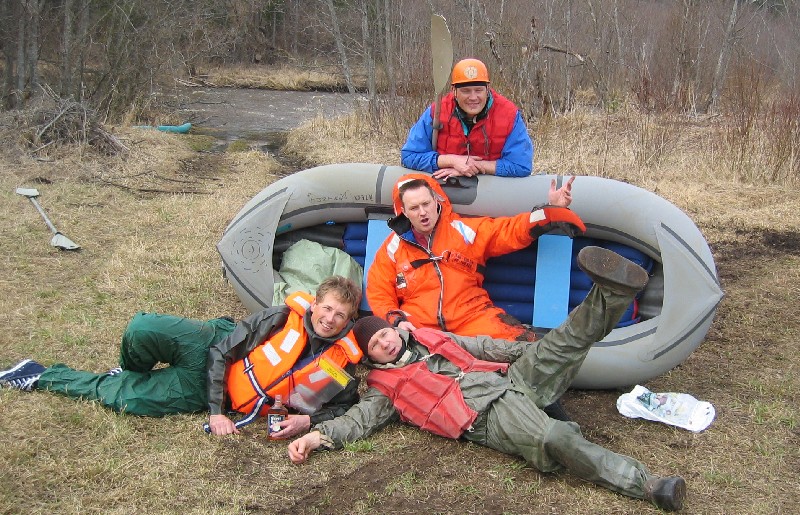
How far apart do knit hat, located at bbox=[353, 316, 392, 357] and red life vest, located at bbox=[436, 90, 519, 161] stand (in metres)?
1.37

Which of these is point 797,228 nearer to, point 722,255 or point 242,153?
point 722,255

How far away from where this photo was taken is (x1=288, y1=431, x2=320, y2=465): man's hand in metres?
2.95

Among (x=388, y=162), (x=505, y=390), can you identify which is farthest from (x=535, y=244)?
(x=388, y=162)

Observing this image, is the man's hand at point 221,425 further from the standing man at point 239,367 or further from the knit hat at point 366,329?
the knit hat at point 366,329

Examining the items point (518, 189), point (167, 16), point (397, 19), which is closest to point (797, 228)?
point (518, 189)

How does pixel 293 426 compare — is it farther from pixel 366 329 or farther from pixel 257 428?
pixel 366 329

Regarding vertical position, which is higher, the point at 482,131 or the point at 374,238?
the point at 482,131

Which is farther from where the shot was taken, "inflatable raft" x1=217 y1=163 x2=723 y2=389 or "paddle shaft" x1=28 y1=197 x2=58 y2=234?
"paddle shaft" x1=28 y1=197 x2=58 y2=234

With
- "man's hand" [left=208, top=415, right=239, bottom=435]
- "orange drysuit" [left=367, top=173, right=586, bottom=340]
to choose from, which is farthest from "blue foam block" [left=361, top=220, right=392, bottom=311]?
"man's hand" [left=208, top=415, right=239, bottom=435]

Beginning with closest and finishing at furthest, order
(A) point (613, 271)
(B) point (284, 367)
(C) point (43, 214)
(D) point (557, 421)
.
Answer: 1. (A) point (613, 271)
2. (D) point (557, 421)
3. (B) point (284, 367)
4. (C) point (43, 214)

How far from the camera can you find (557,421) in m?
2.89

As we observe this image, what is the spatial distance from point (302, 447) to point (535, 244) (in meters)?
1.78

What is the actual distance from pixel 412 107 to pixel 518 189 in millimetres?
5523

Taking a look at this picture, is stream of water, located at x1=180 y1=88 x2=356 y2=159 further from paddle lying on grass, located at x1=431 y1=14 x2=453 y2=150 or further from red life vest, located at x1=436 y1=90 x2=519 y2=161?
red life vest, located at x1=436 y1=90 x2=519 y2=161
